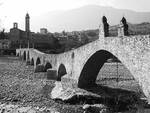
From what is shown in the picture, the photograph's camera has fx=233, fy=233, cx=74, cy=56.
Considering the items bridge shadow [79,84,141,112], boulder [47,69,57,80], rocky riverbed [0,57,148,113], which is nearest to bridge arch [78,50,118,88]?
bridge shadow [79,84,141,112]

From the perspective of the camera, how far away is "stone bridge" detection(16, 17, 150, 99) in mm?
9336

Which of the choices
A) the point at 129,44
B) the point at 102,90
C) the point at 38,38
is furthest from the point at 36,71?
the point at 38,38

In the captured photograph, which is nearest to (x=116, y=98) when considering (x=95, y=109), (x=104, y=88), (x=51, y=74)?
(x=95, y=109)

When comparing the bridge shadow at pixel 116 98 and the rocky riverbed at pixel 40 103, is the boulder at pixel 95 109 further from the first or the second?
the bridge shadow at pixel 116 98

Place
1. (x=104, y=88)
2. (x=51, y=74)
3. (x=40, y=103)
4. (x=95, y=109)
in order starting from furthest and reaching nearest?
1. (x=51, y=74)
2. (x=104, y=88)
3. (x=40, y=103)
4. (x=95, y=109)

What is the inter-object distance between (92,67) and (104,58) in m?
1.46

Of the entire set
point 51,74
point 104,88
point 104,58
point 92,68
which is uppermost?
point 104,58

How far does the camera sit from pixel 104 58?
15633 millimetres

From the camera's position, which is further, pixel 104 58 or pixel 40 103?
pixel 104 58

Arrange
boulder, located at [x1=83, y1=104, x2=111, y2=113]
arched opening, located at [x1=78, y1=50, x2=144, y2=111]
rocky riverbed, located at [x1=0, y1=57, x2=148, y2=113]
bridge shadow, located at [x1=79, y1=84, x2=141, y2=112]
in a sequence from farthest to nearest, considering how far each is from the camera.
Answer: arched opening, located at [x1=78, y1=50, x2=144, y2=111] < bridge shadow, located at [x1=79, y1=84, x2=141, y2=112] < rocky riverbed, located at [x1=0, y1=57, x2=148, y2=113] < boulder, located at [x1=83, y1=104, x2=111, y2=113]

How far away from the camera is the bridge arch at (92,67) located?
14874 millimetres

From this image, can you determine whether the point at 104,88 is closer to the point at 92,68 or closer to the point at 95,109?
the point at 92,68

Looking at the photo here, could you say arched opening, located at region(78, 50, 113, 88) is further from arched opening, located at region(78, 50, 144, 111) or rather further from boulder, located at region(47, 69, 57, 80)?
boulder, located at region(47, 69, 57, 80)

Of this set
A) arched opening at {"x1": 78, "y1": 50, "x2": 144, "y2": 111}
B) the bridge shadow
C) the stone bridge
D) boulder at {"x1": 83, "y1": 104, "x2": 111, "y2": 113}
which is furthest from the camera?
arched opening at {"x1": 78, "y1": 50, "x2": 144, "y2": 111}
